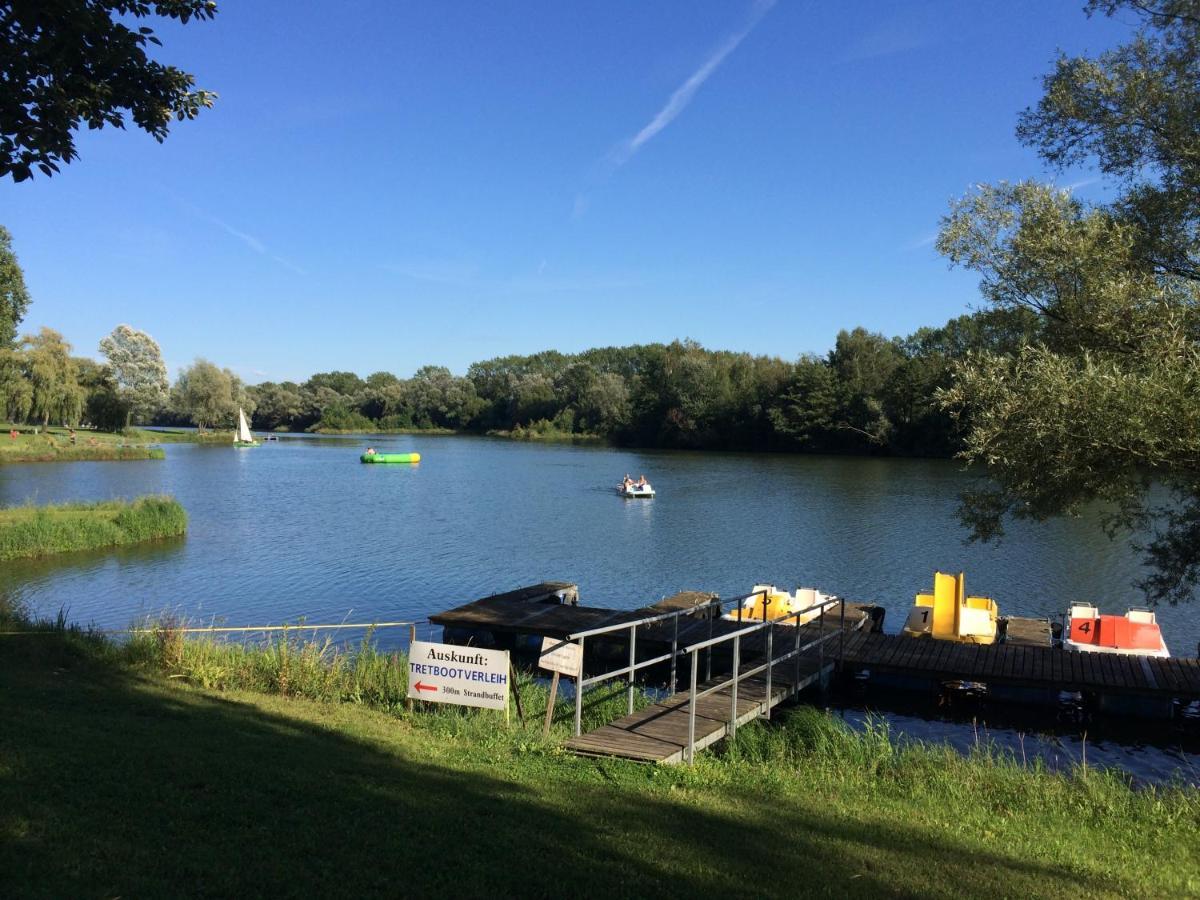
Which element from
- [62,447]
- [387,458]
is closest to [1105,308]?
[62,447]

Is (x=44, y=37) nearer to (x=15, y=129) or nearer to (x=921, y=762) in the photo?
(x=15, y=129)

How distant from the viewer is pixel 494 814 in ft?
21.6

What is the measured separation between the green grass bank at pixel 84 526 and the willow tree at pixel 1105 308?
28355mm

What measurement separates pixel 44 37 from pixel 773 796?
846cm

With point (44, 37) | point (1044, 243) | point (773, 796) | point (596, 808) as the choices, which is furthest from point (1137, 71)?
point (44, 37)

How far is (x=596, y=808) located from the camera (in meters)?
7.02

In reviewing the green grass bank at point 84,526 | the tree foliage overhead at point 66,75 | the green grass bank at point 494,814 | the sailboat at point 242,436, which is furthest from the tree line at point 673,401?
the tree foliage overhead at point 66,75

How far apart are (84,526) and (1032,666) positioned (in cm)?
2934

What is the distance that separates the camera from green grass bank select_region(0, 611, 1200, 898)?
5312mm

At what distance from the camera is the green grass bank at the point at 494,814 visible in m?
5.31

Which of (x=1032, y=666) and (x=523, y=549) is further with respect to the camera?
(x=523, y=549)

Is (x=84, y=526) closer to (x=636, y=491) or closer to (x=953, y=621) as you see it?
(x=953, y=621)

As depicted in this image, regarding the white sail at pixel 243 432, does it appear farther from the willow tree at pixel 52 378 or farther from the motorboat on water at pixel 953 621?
the motorboat on water at pixel 953 621

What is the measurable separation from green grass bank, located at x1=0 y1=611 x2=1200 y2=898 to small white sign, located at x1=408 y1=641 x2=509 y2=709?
1.17 ft
